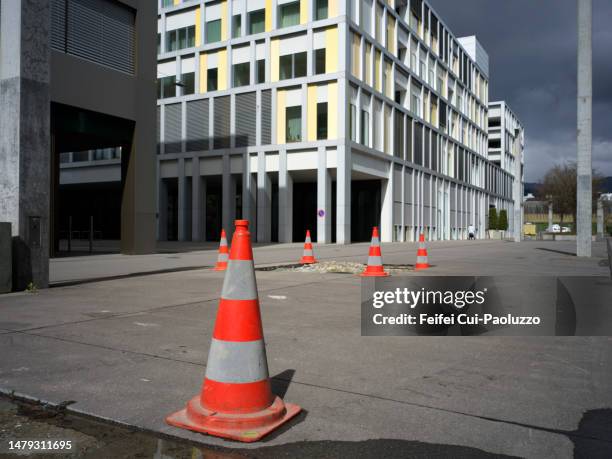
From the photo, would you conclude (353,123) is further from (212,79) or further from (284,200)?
(212,79)

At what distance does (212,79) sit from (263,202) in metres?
9.45

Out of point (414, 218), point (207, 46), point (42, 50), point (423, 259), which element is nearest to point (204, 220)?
point (207, 46)

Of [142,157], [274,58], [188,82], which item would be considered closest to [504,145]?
[274,58]

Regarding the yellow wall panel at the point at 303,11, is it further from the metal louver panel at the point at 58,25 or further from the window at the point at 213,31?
the metal louver panel at the point at 58,25

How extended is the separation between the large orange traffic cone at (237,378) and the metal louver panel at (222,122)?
33.1 m

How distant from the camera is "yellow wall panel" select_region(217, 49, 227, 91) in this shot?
35500 millimetres

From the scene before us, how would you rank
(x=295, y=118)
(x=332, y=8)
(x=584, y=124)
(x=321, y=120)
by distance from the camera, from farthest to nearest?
(x=295, y=118) → (x=321, y=120) → (x=332, y=8) → (x=584, y=124)

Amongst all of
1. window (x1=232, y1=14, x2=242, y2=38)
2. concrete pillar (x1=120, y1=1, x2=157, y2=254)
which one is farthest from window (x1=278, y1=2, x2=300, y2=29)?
→ concrete pillar (x1=120, y1=1, x2=157, y2=254)

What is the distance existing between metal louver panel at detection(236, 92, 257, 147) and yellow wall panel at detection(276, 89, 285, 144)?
1.63 meters

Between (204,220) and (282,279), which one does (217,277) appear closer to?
(282,279)

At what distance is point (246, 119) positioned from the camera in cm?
3450

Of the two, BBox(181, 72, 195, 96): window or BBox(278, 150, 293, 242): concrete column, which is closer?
BBox(278, 150, 293, 242): concrete column

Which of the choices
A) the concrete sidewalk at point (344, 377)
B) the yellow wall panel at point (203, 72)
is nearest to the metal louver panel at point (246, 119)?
the yellow wall panel at point (203, 72)

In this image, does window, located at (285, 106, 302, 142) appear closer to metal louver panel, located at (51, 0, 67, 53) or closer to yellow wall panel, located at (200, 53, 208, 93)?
yellow wall panel, located at (200, 53, 208, 93)
